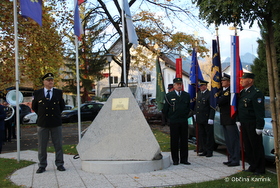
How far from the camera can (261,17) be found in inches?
189

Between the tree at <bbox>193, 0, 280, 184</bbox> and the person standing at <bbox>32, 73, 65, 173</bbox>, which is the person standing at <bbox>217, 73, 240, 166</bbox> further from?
the person standing at <bbox>32, 73, 65, 173</bbox>

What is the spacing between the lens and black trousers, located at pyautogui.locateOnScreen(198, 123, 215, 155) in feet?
28.2

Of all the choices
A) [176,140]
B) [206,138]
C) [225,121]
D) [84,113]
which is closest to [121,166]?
[176,140]

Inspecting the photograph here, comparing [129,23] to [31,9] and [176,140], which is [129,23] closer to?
[31,9]

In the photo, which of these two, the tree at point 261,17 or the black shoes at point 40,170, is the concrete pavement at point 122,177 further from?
the tree at point 261,17

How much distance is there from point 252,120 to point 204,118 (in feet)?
7.94

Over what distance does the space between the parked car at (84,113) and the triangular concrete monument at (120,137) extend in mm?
18587

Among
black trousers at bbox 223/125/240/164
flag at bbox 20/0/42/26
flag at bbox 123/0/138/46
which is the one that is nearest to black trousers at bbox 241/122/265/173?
black trousers at bbox 223/125/240/164

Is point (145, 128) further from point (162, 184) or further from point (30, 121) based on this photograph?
point (30, 121)

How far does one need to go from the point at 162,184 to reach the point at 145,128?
153 cm

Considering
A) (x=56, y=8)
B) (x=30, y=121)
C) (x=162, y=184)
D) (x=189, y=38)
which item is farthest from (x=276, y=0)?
(x=30, y=121)

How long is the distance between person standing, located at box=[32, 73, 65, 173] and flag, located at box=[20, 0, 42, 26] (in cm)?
242

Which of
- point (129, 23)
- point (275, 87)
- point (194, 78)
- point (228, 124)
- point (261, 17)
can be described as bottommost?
point (228, 124)

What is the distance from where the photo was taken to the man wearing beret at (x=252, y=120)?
6074 mm
